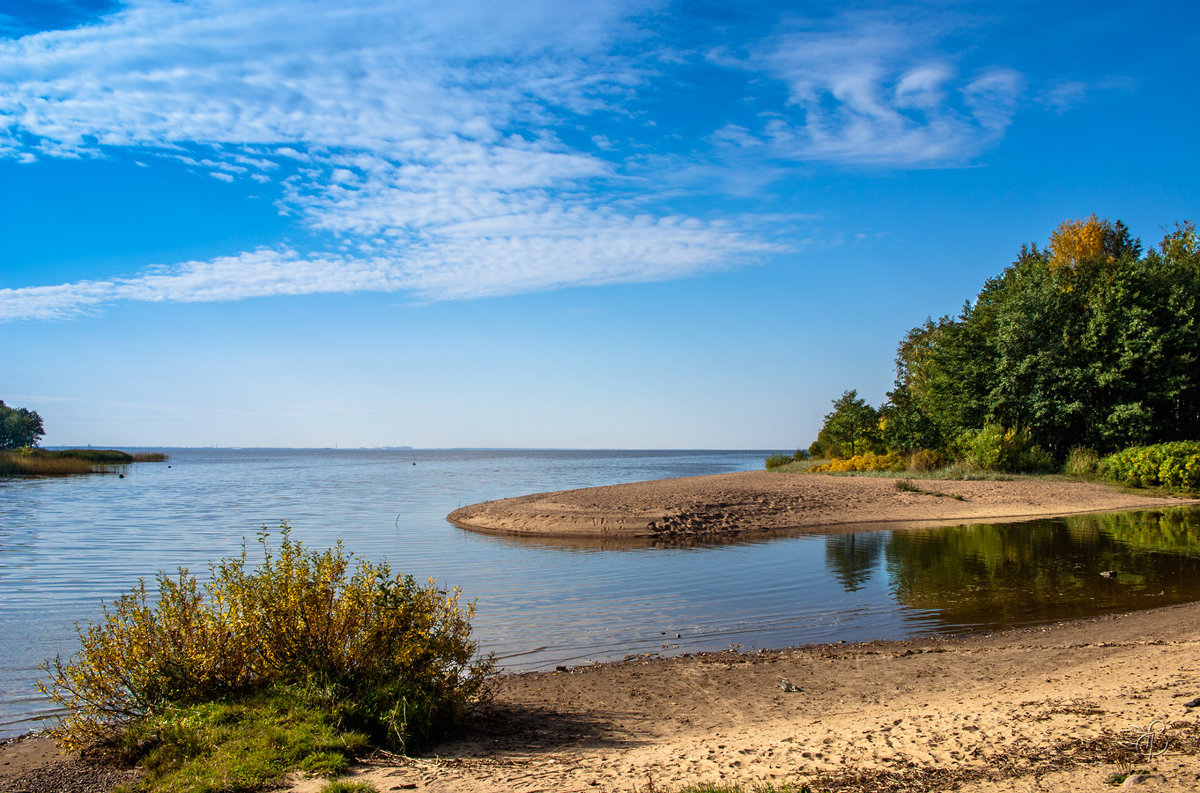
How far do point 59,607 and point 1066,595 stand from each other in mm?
18159

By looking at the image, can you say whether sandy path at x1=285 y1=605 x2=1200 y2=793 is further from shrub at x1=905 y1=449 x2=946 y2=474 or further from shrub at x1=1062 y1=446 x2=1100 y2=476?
shrub at x1=905 y1=449 x2=946 y2=474

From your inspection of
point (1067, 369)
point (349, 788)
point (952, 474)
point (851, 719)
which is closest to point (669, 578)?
point (851, 719)

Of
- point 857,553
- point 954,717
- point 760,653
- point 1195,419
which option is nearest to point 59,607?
point 760,653

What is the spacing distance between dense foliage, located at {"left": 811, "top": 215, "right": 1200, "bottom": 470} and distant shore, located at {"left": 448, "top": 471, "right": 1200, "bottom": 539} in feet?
22.1

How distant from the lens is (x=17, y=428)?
84.1 metres

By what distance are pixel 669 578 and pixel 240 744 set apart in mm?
10575

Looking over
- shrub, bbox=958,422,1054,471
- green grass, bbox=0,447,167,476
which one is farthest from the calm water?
green grass, bbox=0,447,167,476

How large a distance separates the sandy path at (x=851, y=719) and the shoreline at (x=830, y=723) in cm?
2

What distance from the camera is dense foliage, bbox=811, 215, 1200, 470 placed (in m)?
35.6

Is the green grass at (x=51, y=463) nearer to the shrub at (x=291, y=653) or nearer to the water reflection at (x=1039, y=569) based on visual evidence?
the shrub at (x=291, y=653)

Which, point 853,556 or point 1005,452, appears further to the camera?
point 1005,452

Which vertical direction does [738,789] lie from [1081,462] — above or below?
below

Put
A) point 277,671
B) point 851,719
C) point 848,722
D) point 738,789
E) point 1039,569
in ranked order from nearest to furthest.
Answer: point 738,789
point 848,722
point 851,719
point 277,671
point 1039,569

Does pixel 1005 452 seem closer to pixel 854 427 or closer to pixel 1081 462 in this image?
pixel 1081 462
